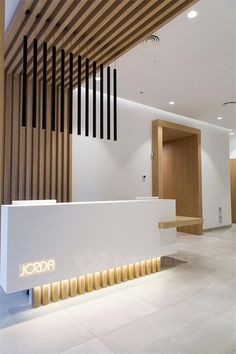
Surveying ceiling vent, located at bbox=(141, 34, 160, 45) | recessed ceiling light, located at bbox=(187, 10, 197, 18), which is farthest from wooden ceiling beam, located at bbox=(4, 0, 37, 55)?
recessed ceiling light, located at bbox=(187, 10, 197, 18)

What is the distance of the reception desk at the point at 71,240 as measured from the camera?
273cm

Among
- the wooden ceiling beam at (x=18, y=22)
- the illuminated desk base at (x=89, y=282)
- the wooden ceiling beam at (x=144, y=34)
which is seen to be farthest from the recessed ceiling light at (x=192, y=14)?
the illuminated desk base at (x=89, y=282)

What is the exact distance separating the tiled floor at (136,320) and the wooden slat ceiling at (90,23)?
348cm

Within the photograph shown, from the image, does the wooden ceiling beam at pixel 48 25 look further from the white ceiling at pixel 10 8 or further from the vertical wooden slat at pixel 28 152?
the vertical wooden slat at pixel 28 152

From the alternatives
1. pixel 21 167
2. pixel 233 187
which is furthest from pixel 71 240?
pixel 233 187

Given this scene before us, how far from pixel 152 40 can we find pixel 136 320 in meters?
3.74

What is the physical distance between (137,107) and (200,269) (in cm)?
428

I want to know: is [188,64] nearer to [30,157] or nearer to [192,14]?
[192,14]

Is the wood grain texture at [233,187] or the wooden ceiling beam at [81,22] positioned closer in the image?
the wooden ceiling beam at [81,22]

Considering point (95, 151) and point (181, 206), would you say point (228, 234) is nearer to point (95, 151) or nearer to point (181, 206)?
point (181, 206)

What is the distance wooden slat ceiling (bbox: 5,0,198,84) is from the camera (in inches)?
111

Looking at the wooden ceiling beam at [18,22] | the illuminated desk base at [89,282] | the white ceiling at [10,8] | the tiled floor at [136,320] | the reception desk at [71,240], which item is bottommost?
the tiled floor at [136,320]

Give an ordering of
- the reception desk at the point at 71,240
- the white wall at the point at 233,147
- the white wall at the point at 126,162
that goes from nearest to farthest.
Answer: the reception desk at the point at 71,240, the white wall at the point at 126,162, the white wall at the point at 233,147

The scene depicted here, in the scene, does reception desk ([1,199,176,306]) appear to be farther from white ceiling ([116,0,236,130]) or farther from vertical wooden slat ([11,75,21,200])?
white ceiling ([116,0,236,130])
